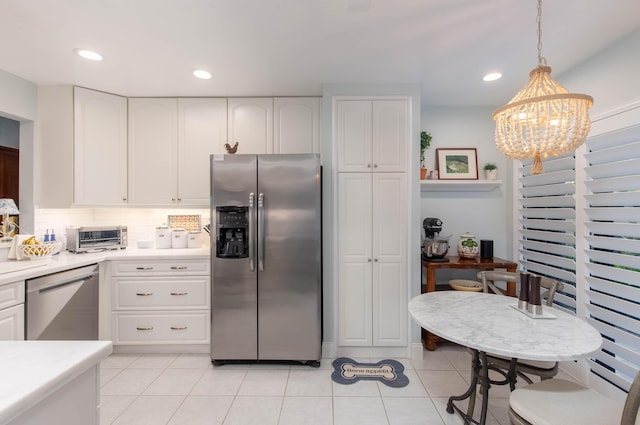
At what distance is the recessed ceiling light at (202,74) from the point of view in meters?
2.44

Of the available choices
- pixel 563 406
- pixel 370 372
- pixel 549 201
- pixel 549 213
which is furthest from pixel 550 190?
pixel 370 372

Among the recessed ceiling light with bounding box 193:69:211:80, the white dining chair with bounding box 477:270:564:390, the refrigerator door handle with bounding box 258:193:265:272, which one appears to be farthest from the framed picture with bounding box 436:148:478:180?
the recessed ceiling light with bounding box 193:69:211:80

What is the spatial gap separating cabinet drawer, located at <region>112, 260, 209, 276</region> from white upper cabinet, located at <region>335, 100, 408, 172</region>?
157cm

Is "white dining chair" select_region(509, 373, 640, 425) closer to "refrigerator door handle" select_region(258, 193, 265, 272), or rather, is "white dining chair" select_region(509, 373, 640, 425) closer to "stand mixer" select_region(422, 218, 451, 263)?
"stand mixer" select_region(422, 218, 451, 263)

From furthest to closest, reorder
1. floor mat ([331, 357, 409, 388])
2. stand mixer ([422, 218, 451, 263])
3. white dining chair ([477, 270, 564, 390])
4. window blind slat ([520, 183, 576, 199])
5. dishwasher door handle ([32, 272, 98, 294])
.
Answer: stand mixer ([422, 218, 451, 263]), window blind slat ([520, 183, 576, 199]), floor mat ([331, 357, 409, 388]), dishwasher door handle ([32, 272, 98, 294]), white dining chair ([477, 270, 564, 390])

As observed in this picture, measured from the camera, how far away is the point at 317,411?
1.98m

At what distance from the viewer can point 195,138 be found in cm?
299

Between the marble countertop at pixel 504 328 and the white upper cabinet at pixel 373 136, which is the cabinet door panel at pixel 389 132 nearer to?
the white upper cabinet at pixel 373 136

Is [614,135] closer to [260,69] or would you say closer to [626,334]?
[626,334]

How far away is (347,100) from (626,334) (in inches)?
104

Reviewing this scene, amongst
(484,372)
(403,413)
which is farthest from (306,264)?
(484,372)

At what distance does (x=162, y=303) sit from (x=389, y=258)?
212cm

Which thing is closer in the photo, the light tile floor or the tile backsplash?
the light tile floor

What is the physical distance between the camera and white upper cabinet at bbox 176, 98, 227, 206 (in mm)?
2986
